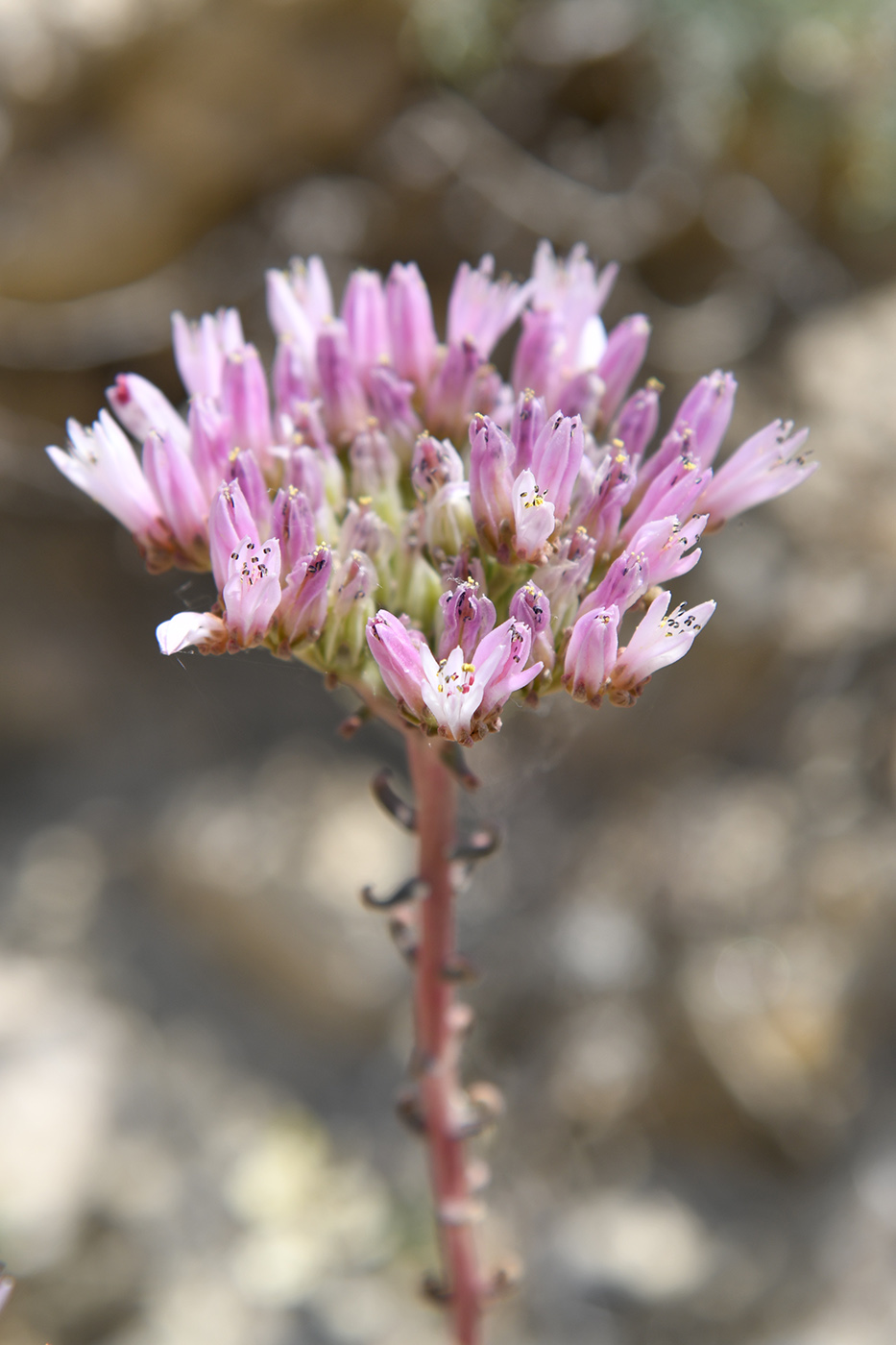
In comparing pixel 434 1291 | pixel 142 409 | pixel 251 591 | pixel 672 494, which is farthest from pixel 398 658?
pixel 434 1291

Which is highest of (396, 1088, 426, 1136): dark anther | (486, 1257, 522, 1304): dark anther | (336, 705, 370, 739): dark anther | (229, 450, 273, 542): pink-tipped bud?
(229, 450, 273, 542): pink-tipped bud

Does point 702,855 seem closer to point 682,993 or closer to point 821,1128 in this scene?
point 682,993

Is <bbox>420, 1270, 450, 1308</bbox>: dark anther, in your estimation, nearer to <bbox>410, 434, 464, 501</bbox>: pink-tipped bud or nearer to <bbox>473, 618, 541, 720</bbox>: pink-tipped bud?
<bbox>473, 618, 541, 720</bbox>: pink-tipped bud

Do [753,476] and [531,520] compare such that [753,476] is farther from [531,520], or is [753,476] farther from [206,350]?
[206,350]

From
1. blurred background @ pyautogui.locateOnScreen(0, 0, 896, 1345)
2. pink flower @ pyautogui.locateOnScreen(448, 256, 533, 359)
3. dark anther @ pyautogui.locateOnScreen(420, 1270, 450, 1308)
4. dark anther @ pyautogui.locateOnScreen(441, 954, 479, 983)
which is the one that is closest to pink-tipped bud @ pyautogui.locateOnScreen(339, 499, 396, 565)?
pink flower @ pyautogui.locateOnScreen(448, 256, 533, 359)

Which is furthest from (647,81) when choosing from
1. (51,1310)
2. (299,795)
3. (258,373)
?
(51,1310)

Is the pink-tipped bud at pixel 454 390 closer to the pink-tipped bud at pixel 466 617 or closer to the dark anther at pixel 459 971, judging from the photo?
the pink-tipped bud at pixel 466 617
